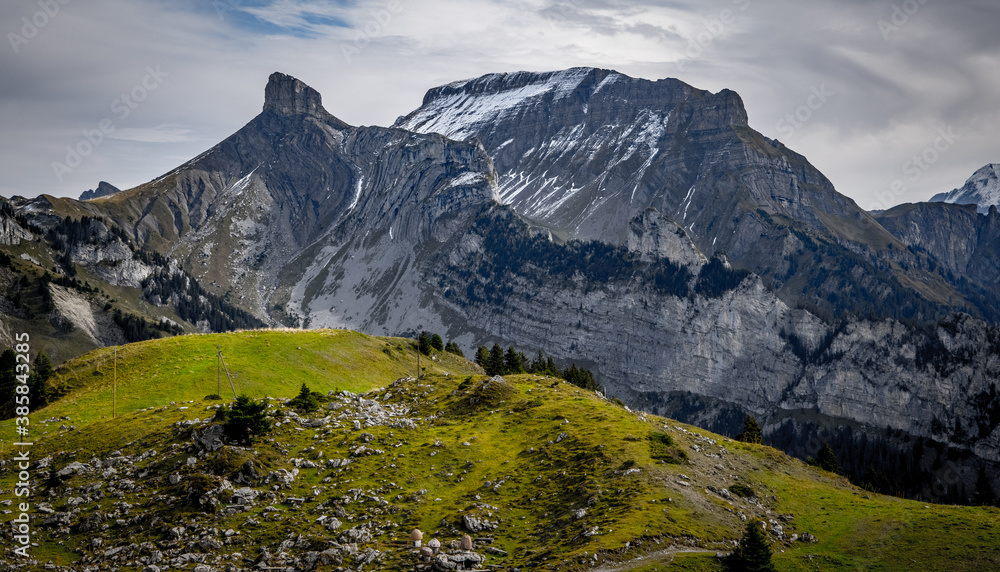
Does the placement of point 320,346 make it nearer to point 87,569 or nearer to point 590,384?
point 87,569

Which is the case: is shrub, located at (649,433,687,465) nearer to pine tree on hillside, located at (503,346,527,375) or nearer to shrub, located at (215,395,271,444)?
shrub, located at (215,395,271,444)

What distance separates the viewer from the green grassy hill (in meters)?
44.3

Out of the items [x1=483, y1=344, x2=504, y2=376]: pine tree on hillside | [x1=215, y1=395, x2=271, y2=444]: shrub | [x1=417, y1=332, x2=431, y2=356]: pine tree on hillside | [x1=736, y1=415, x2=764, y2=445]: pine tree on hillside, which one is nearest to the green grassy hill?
[x1=215, y1=395, x2=271, y2=444]: shrub

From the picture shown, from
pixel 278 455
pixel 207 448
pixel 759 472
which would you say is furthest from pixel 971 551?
pixel 207 448

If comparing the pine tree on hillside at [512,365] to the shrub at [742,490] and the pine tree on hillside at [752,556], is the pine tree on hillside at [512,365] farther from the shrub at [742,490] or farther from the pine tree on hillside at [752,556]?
the pine tree on hillside at [752,556]

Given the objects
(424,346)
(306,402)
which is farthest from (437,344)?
(306,402)

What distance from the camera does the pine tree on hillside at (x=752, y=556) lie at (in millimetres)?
41438

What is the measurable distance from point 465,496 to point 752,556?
19319 millimetres

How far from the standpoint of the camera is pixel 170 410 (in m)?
65.2

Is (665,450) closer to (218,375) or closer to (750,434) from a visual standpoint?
(750,434)

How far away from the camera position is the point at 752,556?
137 feet

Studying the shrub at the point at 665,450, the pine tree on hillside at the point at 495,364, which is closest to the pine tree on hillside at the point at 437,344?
the pine tree on hillside at the point at 495,364

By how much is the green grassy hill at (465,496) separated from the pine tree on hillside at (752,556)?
1.20 m

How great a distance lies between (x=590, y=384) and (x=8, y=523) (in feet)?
356
